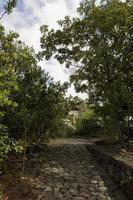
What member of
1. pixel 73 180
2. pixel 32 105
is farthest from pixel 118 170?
pixel 32 105

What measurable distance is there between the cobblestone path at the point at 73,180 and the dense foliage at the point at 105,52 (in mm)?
2406

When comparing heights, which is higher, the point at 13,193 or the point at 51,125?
the point at 51,125

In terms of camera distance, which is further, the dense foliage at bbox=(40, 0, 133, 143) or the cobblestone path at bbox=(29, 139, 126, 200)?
the dense foliage at bbox=(40, 0, 133, 143)

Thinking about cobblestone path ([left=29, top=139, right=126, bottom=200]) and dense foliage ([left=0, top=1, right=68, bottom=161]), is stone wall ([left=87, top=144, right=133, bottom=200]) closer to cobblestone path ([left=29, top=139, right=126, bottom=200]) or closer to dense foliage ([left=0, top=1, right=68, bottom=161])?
cobblestone path ([left=29, top=139, right=126, bottom=200])

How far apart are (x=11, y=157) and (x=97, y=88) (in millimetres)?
5201

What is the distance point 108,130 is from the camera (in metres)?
18.2

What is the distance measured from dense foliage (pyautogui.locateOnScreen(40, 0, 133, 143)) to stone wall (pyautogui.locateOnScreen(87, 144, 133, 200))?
2.03 meters

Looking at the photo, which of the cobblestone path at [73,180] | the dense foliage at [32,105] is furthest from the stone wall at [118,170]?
the dense foliage at [32,105]

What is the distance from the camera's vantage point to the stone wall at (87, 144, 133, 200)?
11.5 meters

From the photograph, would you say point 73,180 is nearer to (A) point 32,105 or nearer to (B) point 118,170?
(B) point 118,170

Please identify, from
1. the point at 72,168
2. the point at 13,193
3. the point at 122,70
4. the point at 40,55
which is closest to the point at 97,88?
the point at 122,70

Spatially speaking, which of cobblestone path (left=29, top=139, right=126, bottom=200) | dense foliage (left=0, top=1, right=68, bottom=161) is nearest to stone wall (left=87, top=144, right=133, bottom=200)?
cobblestone path (left=29, top=139, right=126, bottom=200)

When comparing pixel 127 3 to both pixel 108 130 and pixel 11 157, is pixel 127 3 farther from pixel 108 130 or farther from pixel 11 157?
pixel 11 157

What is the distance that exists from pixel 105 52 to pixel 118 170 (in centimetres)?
538
